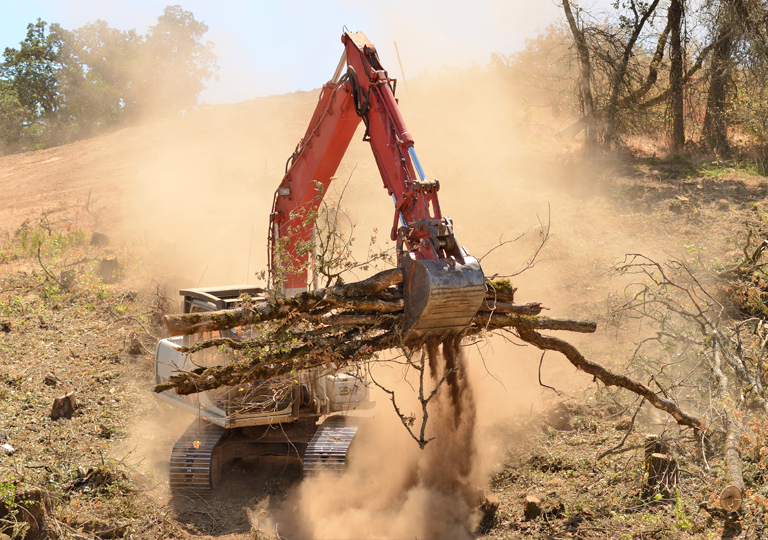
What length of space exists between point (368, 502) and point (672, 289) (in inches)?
252

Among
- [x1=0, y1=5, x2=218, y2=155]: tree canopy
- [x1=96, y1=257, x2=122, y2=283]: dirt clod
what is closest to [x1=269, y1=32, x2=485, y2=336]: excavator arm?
[x1=96, y1=257, x2=122, y2=283]: dirt clod

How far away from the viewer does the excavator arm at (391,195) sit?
509 cm

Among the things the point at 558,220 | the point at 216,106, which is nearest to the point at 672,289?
the point at 558,220

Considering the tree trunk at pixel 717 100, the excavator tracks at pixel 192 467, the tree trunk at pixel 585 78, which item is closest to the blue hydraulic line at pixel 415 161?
the excavator tracks at pixel 192 467

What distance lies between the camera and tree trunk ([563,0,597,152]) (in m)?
18.0

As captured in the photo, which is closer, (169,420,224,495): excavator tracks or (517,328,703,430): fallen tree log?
(517,328,703,430): fallen tree log

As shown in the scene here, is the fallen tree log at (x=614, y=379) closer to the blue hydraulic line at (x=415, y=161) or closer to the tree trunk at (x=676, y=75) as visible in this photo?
the blue hydraulic line at (x=415, y=161)

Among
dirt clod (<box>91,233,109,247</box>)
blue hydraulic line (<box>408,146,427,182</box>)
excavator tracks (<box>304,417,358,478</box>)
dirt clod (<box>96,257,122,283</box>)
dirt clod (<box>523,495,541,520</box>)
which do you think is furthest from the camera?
dirt clod (<box>91,233,109,247</box>)

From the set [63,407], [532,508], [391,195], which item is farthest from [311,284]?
[63,407]

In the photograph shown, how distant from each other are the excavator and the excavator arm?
0.03ft

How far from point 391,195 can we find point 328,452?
10.3ft

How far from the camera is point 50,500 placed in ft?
19.2

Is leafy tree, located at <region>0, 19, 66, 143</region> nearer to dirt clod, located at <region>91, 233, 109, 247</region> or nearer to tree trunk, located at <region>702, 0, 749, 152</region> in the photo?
dirt clod, located at <region>91, 233, 109, 247</region>

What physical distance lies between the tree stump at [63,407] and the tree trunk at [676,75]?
1715cm
